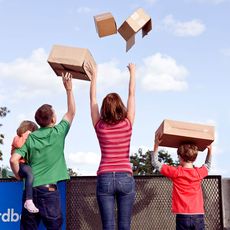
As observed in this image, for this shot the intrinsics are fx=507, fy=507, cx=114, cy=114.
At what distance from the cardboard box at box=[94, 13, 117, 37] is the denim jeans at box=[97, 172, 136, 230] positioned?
1957 mm

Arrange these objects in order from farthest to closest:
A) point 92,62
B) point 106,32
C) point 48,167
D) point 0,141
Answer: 1. point 0,141
2. point 106,32
3. point 92,62
4. point 48,167

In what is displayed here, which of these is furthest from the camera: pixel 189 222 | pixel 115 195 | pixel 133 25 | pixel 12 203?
pixel 12 203

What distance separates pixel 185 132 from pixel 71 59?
1.29 meters

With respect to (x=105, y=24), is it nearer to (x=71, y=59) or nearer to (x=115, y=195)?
(x=71, y=59)

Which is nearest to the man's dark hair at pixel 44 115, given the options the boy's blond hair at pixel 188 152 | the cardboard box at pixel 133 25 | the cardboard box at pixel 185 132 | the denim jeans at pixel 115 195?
the denim jeans at pixel 115 195

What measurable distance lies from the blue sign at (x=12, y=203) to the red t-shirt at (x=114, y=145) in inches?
62.6

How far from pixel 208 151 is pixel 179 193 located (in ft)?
2.03

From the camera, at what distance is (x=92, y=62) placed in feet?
16.7

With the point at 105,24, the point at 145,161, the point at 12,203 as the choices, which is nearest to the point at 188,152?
the point at 105,24

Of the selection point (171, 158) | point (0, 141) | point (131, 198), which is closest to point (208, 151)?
point (131, 198)

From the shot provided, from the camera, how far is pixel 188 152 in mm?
4801

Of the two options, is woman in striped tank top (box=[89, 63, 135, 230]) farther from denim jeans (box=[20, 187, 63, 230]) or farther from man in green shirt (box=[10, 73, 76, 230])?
denim jeans (box=[20, 187, 63, 230])

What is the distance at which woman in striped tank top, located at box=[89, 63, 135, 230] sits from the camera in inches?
158

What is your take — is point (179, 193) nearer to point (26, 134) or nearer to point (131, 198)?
point (131, 198)
